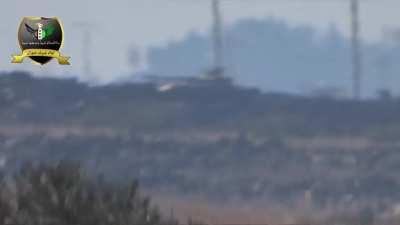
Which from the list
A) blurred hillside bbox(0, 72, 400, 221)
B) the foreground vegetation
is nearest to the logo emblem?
the foreground vegetation

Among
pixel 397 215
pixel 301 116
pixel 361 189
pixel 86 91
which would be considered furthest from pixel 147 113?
pixel 397 215

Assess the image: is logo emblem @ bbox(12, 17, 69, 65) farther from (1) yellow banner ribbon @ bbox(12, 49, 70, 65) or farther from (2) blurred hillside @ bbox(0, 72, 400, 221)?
(2) blurred hillside @ bbox(0, 72, 400, 221)

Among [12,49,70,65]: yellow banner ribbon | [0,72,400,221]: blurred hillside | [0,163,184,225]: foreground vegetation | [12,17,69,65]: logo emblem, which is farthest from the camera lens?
[0,72,400,221]: blurred hillside

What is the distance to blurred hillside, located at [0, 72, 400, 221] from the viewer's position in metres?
40.8

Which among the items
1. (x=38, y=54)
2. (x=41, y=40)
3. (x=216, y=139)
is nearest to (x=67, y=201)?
(x=38, y=54)

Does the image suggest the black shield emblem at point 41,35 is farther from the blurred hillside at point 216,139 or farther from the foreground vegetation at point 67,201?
the blurred hillside at point 216,139

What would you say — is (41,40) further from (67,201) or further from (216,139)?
(216,139)

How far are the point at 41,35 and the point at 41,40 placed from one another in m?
0.06

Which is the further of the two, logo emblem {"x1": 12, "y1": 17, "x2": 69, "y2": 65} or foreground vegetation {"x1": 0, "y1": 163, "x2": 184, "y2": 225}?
logo emblem {"x1": 12, "y1": 17, "x2": 69, "y2": 65}

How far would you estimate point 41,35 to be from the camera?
13.0 m

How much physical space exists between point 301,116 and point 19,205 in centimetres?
4607

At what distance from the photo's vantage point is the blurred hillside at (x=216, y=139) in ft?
134

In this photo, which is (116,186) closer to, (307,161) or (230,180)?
(230,180)

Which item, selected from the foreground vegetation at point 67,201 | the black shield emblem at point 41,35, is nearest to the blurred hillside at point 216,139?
the foreground vegetation at point 67,201
